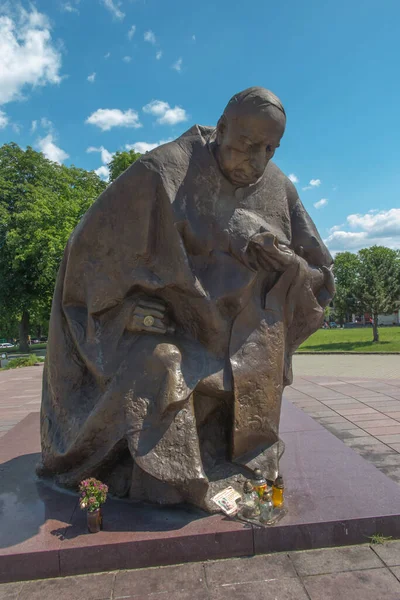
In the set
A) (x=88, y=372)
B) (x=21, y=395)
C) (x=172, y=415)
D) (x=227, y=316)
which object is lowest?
(x=21, y=395)

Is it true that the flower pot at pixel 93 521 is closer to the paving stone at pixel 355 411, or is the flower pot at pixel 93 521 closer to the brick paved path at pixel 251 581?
the brick paved path at pixel 251 581

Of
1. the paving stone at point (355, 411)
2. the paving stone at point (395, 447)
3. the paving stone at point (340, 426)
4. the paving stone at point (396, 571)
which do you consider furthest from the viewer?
the paving stone at point (355, 411)

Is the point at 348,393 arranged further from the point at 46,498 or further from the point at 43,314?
the point at 43,314

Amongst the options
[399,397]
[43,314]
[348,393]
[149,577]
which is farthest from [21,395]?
[43,314]

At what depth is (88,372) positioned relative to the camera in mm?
3234

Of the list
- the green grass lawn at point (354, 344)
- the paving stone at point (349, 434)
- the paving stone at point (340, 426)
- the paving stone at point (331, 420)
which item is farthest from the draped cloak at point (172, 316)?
the green grass lawn at point (354, 344)

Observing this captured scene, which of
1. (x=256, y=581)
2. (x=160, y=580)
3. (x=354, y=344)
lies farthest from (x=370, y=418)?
(x=354, y=344)

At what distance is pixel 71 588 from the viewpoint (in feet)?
A: 7.55

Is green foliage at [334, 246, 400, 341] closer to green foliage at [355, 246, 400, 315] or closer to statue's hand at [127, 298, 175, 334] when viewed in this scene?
green foliage at [355, 246, 400, 315]

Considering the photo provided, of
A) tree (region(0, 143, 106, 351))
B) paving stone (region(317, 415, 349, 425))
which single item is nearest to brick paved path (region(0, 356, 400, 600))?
paving stone (region(317, 415, 349, 425))

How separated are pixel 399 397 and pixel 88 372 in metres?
5.95

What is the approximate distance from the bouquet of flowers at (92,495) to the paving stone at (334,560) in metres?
1.14

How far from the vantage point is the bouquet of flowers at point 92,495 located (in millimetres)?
2596

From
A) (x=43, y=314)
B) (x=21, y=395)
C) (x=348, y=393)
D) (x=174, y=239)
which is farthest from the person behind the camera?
(x=43, y=314)
